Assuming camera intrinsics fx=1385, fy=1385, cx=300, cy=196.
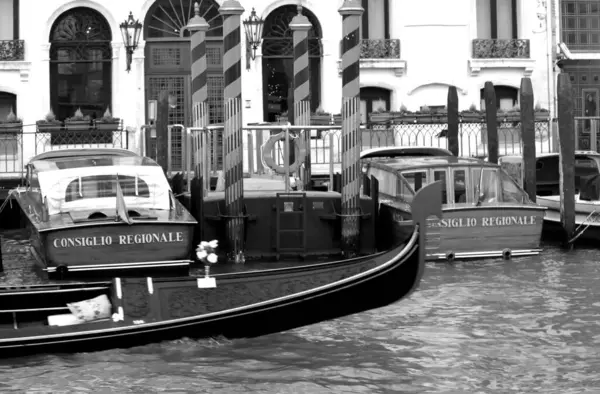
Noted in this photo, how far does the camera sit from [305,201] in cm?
1639

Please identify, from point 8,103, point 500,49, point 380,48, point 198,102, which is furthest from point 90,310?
point 500,49

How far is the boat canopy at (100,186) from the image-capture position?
51.5 ft

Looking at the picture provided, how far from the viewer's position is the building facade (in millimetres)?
25578

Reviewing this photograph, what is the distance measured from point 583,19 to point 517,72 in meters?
3.14

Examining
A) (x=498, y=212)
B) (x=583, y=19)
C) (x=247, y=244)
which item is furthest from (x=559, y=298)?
(x=583, y=19)

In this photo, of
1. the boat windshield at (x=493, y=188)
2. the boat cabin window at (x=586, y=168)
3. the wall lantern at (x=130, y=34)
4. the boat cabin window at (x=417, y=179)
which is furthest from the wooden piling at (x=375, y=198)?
the wall lantern at (x=130, y=34)

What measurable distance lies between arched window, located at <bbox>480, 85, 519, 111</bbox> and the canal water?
1379 centimetres

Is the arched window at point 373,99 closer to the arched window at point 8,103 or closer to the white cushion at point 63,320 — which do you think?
the arched window at point 8,103

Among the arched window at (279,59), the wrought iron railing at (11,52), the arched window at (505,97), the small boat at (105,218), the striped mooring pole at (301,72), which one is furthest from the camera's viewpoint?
the arched window at (505,97)

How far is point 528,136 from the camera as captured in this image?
59.3 ft

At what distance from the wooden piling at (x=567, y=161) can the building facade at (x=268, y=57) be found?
7.70 meters

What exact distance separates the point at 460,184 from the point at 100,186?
430 centimetres

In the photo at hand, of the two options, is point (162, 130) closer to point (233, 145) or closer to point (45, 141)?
point (233, 145)

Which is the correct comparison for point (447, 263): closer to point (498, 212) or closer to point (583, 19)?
point (498, 212)
